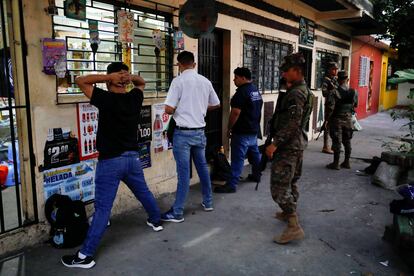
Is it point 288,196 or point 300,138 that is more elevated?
point 300,138

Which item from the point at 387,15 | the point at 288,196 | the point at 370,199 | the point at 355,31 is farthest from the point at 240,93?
the point at 355,31

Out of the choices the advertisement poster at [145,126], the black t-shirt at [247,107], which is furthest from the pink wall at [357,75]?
the advertisement poster at [145,126]

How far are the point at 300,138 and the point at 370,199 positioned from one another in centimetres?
223

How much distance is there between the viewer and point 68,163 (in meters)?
3.80

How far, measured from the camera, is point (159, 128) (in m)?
4.93

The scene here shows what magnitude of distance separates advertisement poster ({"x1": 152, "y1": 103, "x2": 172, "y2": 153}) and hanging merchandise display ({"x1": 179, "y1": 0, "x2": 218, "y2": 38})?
1021 mm

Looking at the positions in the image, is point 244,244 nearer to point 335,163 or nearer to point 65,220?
point 65,220

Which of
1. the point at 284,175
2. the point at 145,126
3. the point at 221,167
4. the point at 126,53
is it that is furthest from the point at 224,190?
the point at 126,53

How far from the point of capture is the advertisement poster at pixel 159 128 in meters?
4.85

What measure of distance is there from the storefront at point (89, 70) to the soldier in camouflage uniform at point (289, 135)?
177cm

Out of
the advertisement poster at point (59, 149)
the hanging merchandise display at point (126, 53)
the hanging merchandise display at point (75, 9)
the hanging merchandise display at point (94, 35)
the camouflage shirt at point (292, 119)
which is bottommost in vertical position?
the advertisement poster at point (59, 149)

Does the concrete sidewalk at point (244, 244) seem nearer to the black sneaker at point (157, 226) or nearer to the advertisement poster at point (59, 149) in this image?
the black sneaker at point (157, 226)

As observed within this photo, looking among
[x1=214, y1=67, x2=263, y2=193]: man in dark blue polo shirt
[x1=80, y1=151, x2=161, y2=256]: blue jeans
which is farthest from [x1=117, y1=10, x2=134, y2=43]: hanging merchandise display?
[x1=214, y1=67, x2=263, y2=193]: man in dark blue polo shirt

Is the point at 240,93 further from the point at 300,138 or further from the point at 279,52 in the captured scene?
the point at 279,52
